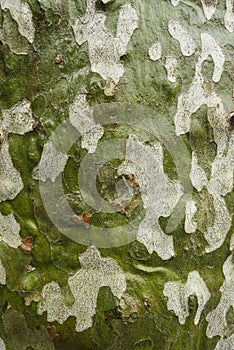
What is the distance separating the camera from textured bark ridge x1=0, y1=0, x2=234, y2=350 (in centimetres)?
106

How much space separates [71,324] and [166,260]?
8.1 inches

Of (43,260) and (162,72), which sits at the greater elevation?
(162,72)

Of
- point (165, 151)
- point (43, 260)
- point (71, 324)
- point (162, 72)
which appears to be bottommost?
point (71, 324)

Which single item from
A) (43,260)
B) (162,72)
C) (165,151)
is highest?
(162,72)

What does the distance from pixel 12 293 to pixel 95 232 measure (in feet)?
0.60

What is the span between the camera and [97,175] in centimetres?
106

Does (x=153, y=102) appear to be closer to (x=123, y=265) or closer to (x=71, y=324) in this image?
(x=123, y=265)

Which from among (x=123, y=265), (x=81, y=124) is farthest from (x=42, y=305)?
(x=81, y=124)

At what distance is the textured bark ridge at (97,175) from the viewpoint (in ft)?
3.47

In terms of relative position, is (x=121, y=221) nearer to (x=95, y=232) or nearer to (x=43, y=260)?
(x=95, y=232)

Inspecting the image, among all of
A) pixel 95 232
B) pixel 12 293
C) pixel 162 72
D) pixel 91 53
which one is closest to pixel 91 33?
pixel 91 53

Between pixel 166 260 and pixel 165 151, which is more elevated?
pixel 165 151

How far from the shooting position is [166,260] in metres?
1.12

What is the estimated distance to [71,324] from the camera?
1.08 metres
